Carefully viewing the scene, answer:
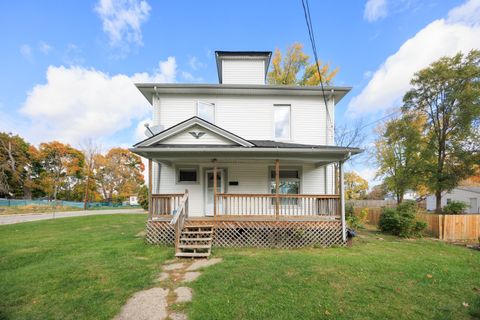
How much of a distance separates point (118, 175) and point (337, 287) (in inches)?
1793

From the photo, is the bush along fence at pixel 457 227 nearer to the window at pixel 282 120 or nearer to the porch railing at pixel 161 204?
the window at pixel 282 120

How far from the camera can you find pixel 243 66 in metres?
11.1

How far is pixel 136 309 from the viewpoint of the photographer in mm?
3434

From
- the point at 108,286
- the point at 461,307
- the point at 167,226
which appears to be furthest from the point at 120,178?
the point at 461,307

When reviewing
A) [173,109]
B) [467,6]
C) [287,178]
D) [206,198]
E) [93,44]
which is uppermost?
[93,44]

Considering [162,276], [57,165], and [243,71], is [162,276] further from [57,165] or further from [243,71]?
[57,165]

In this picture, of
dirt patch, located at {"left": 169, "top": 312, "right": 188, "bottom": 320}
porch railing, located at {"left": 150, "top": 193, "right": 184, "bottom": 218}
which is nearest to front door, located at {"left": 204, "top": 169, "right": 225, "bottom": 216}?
porch railing, located at {"left": 150, "top": 193, "right": 184, "bottom": 218}

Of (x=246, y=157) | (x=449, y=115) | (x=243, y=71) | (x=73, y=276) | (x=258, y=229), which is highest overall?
(x=243, y=71)

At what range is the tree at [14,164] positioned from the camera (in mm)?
29578

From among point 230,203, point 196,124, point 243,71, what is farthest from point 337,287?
point 243,71

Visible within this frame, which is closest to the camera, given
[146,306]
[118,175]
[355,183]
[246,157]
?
[146,306]

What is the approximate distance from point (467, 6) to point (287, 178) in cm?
1126

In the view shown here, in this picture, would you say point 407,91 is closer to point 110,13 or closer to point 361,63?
point 361,63

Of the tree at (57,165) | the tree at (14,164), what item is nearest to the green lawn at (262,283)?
the tree at (14,164)
